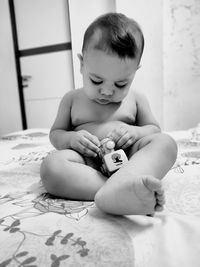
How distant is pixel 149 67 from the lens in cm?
222

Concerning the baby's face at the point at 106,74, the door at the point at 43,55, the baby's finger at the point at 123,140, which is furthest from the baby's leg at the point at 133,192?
the door at the point at 43,55

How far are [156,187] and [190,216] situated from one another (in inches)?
4.4

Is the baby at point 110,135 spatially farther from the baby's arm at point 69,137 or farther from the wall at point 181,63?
the wall at point 181,63

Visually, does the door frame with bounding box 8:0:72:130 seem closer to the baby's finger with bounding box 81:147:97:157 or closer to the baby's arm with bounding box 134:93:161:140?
the baby's arm with bounding box 134:93:161:140

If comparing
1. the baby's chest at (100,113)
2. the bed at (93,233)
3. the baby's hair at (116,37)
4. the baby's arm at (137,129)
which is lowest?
the bed at (93,233)

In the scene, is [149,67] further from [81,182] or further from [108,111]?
[81,182]

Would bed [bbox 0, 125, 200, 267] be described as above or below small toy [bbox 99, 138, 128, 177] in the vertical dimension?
→ below

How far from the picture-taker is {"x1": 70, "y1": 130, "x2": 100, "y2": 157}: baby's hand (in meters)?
0.65

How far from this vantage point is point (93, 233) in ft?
1.29

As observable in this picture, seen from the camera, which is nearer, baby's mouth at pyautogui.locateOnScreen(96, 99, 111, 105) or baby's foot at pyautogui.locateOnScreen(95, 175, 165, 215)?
baby's foot at pyautogui.locateOnScreen(95, 175, 165, 215)

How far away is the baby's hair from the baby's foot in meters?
0.37

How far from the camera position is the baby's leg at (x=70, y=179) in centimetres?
55

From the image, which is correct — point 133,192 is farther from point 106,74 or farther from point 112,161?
point 106,74

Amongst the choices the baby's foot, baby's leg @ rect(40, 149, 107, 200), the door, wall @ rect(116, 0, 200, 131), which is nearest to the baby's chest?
baby's leg @ rect(40, 149, 107, 200)
